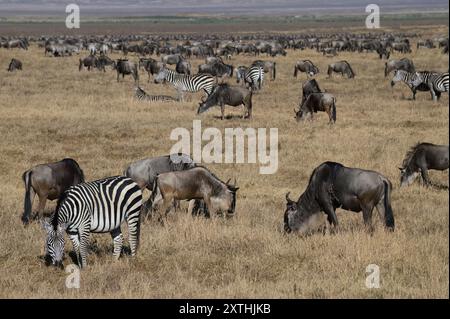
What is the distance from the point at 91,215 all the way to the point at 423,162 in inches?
357

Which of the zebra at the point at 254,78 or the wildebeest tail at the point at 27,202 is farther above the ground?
the zebra at the point at 254,78

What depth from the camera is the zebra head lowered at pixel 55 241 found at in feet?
33.0

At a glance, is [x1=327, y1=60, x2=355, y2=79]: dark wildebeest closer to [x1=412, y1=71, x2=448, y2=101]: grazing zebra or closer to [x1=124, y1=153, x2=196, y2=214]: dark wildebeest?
[x1=412, y1=71, x2=448, y2=101]: grazing zebra

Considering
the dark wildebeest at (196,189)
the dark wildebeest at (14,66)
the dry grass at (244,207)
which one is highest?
the dark wildebeest at (14,66)

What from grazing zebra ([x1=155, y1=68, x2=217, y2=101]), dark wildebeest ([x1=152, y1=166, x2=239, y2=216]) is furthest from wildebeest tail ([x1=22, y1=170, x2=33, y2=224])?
grazing zebra ([x1=155, y1=68, x2=217, y2=101])

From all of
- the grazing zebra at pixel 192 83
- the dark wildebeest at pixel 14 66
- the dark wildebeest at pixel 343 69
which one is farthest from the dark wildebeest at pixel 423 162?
the dark wildebeest at pixel 14 66

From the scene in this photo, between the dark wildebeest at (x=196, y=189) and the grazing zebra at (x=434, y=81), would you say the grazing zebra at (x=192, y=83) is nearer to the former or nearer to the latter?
the grazing zebra at (x=434, y=81)

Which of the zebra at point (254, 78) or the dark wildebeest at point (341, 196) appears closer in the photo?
the dark wildebeest at point (341, 196)

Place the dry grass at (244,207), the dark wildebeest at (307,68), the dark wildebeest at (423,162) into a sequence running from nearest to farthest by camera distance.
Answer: the dry grass at (244,207) → the dark wildebeest at (423,162) → the dark wildebeest at (307,68)

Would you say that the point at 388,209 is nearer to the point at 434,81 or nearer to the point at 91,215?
the point at 91,215

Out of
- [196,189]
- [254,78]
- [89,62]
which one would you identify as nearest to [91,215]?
[196,189]

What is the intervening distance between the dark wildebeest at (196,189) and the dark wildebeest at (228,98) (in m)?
13.7
